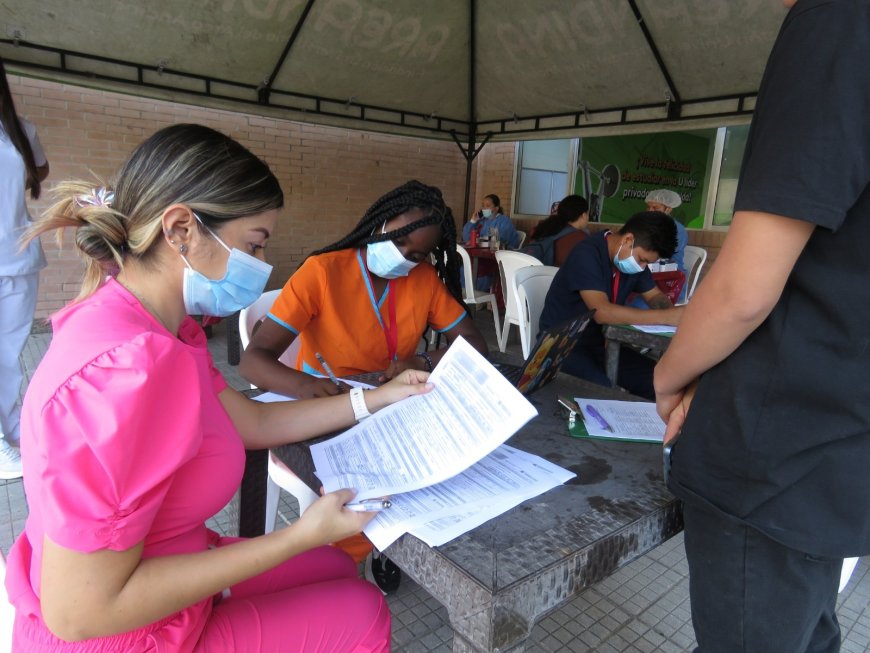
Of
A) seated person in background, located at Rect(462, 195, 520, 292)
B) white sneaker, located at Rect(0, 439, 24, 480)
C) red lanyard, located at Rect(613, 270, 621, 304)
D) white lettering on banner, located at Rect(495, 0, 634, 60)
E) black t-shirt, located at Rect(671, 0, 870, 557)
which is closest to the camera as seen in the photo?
black t-shirt, located at Rect(671, 0, 870, 557)

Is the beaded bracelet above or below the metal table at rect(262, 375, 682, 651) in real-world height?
below

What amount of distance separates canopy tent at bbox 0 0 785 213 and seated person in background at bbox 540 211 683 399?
272 cm

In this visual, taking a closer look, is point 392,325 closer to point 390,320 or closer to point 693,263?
point 390,320

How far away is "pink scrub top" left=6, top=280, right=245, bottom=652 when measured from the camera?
Answer: 2.25 ft

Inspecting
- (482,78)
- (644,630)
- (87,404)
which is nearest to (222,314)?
(87,404)

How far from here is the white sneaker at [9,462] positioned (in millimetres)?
2566

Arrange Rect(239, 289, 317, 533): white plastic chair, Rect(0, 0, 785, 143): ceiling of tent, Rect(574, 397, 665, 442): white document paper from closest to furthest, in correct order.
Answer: Rect(574, 397, 665, 442): white document paper
Rect(239, 289, 317, 533): white plastic chair
Rect(0, 0, 785, 143): ceiling of tent

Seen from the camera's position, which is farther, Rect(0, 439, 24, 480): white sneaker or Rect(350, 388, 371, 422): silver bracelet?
Rect(0, 439, 24, 480): white sneaker

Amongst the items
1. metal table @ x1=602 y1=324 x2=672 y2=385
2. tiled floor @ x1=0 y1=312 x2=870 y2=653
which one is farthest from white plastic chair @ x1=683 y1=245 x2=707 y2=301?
tiled floor @ x1=0 y1=312 x2=870 y2=653

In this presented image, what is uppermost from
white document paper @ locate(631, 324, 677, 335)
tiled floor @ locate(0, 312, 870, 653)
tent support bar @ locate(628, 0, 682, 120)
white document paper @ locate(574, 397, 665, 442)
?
tent support bar @ locate(628, 0, 682, 120)

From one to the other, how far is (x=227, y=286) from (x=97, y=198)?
26 cm

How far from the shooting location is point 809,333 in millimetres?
749

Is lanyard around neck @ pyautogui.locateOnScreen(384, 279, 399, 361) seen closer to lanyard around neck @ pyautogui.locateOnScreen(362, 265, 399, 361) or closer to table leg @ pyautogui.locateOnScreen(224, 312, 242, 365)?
lanyard around neck @ pyautogui.locateOnScreen(362, 265, 399, 361)

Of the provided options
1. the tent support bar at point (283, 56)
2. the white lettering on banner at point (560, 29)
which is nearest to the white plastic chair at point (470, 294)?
the white lettering on banner at point (560, 29)
